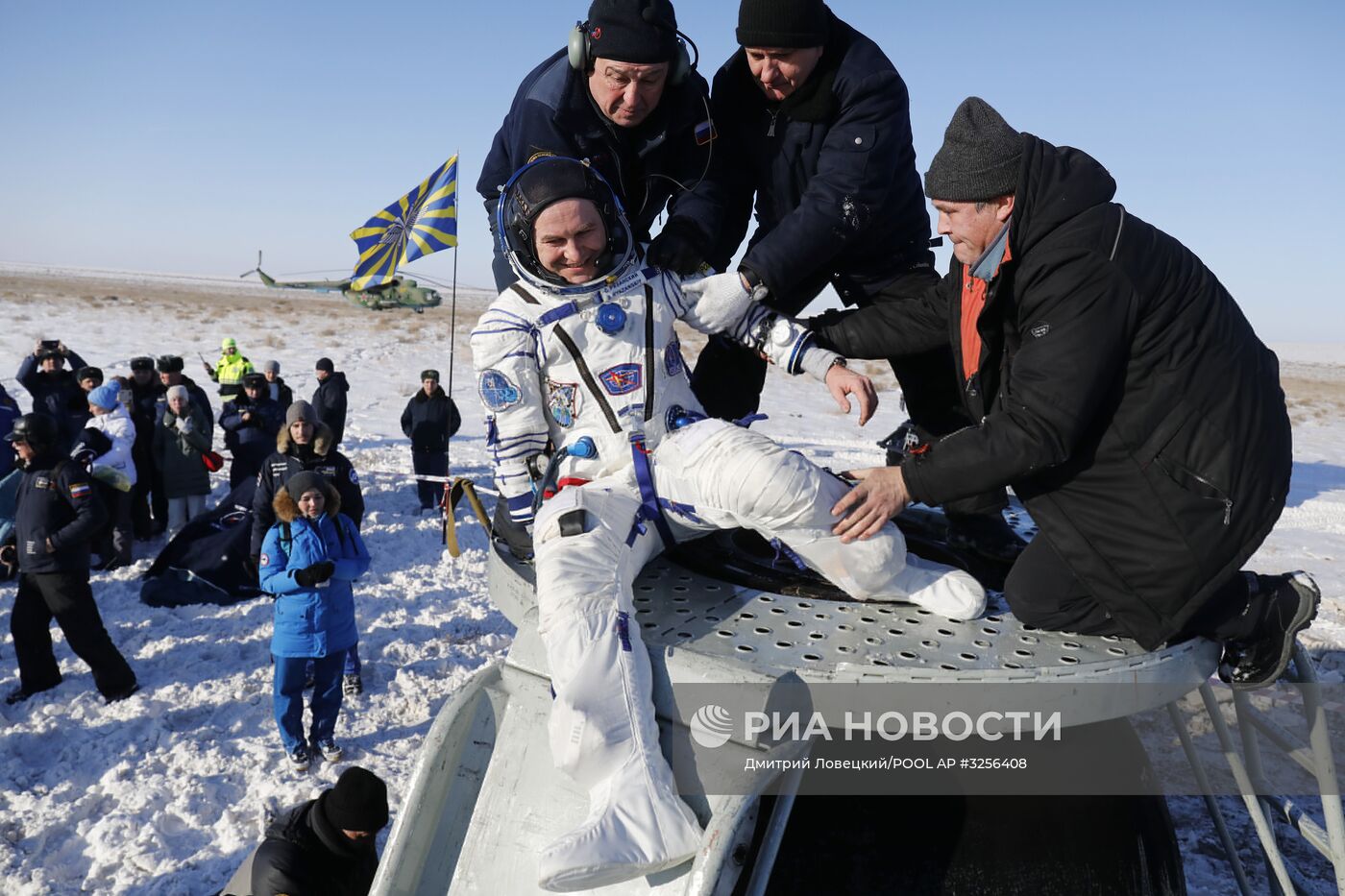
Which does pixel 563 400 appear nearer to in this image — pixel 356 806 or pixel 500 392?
pixel 500 392

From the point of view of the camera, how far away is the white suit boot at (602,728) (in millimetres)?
2027

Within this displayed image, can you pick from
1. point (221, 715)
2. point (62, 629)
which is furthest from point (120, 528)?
point (221, 715)

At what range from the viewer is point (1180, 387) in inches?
97.8

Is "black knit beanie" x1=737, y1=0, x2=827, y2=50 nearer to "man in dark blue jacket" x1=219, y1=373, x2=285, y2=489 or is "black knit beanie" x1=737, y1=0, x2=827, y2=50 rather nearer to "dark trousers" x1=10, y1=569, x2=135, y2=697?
"dark trousers" x1=10, y1=569, x2=135, y2=697

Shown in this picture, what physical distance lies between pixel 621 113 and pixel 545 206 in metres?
0.68

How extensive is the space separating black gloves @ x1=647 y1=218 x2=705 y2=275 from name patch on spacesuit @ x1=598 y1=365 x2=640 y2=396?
1.65 ft

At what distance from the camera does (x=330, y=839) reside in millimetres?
3656

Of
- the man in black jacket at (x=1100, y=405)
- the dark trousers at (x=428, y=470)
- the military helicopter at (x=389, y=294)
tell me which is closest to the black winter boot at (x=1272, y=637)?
the man in black jacket at (x=1100, y=405)

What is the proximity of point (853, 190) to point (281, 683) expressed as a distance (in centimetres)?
441

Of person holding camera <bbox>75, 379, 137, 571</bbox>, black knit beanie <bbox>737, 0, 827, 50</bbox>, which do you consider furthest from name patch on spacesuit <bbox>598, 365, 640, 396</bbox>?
person holding camera <bbox>75, 379, 137, 571</bbox>

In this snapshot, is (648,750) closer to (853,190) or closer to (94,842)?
(853,190)

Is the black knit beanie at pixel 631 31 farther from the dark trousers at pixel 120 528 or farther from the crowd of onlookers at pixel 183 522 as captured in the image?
the dark trousers at pixel 120 528

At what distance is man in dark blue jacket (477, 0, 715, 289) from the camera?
334 centimetres

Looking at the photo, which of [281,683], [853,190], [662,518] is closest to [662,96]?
[853,190]
